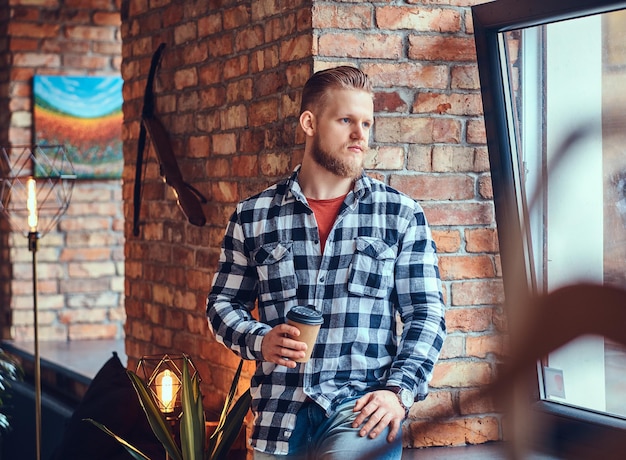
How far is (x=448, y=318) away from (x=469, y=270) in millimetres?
155

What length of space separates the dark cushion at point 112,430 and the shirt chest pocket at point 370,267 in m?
1.10

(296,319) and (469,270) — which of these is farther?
(469,270)

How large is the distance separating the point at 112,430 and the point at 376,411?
4.37ft

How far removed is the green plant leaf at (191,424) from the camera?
250 cm

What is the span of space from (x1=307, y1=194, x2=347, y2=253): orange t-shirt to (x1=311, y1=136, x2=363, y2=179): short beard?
72mm

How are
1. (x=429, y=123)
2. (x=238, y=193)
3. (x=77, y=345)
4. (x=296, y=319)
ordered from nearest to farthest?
(x=296, y=319), (x=429, y=123), (x=238, y=193), (x=77, y=345)

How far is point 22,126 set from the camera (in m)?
5.80

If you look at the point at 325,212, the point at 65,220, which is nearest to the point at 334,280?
the point at 325,212

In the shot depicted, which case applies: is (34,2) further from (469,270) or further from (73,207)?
(469,270)

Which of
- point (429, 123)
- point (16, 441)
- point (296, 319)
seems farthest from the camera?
point (16, 441)

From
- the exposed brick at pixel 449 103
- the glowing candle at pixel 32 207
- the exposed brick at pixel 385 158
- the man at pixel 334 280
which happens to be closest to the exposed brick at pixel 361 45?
the exposed brick at pixel 449 103

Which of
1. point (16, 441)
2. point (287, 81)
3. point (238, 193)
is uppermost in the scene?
point (287, 81)

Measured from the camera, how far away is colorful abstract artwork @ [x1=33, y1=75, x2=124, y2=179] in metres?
5.80

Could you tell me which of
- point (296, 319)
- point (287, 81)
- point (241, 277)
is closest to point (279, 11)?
point (287, 81)
